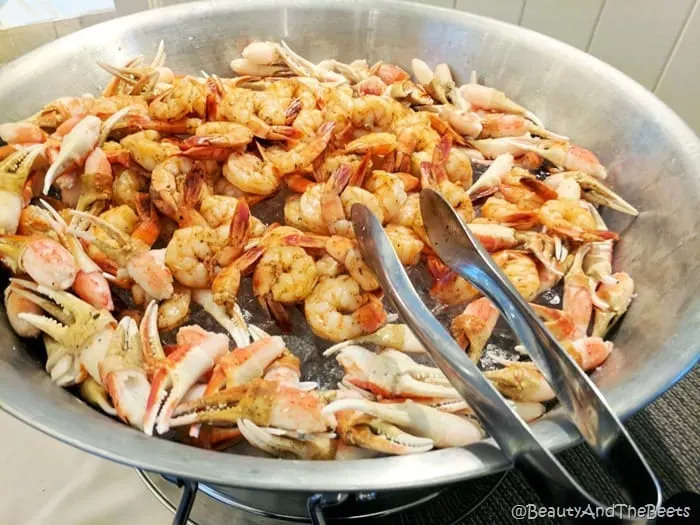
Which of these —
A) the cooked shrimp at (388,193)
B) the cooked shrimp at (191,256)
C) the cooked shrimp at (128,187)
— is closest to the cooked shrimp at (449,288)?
the cooked shrimp at (388,193)

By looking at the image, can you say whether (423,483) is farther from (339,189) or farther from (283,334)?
(339,189)

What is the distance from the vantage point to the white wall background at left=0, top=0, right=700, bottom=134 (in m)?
2.01

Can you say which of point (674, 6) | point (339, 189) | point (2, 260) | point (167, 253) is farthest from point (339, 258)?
point (674, 6)

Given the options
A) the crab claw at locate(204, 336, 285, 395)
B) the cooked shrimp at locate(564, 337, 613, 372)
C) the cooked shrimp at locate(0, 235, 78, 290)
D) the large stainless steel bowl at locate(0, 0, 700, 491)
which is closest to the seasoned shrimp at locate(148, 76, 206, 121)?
the large stainless steel bowl at locate(0, 0, 700, 491)

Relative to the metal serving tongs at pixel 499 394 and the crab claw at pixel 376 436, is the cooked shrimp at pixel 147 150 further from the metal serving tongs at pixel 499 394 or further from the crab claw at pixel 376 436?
the crab claw at pixel 376 436

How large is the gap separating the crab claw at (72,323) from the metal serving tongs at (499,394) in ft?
1.65

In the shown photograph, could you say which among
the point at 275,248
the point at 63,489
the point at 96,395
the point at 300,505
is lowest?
the point at 63,489

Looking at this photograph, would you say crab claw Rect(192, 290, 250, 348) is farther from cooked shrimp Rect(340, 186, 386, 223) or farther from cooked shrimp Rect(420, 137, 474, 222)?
cooked shrimp Rect(420, 137, 474, 222)

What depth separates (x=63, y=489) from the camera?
1214 millimetres

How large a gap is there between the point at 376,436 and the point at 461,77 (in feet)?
4.38

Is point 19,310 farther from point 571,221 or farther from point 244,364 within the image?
point 571,221

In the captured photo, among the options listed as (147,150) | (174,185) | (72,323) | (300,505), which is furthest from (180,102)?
(300,505)

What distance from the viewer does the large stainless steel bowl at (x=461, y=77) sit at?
2.53 ft

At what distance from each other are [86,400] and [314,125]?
86 centimetres
